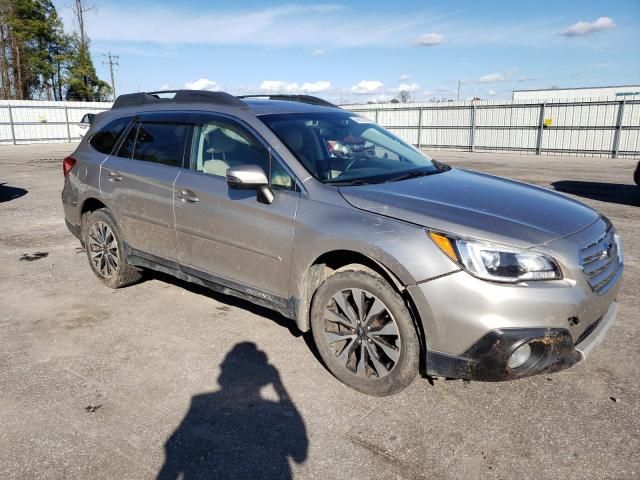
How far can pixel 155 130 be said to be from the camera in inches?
171

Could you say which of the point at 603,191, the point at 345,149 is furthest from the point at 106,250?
the point at 603,191

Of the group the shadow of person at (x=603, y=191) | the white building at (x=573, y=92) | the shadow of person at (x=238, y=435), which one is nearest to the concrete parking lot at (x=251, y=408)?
the shadow of person at (x=238, y=435)

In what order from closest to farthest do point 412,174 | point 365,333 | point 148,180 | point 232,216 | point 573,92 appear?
point 365,333, point 232,216, point 412,174, point 148,180, point 573,92

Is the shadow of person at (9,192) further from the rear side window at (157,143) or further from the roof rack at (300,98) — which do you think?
the roof rack at (300,98)

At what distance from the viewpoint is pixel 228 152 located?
375 centimetres

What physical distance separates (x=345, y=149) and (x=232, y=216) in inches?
38.4

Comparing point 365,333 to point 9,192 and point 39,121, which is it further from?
point 39,121

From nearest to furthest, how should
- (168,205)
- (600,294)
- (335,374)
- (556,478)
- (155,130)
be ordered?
(556,478)
(600,294)
(335,374)
(168,205)
(155,130)

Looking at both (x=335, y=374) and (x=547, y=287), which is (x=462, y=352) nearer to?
(x=547, y=287)

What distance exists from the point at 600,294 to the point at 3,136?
32897mm

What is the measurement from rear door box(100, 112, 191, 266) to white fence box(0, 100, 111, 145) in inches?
1115

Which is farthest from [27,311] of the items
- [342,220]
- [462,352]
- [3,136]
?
[3,136]

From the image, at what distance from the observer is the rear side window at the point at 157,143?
4062 mm

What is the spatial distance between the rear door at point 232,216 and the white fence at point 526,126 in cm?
2147
